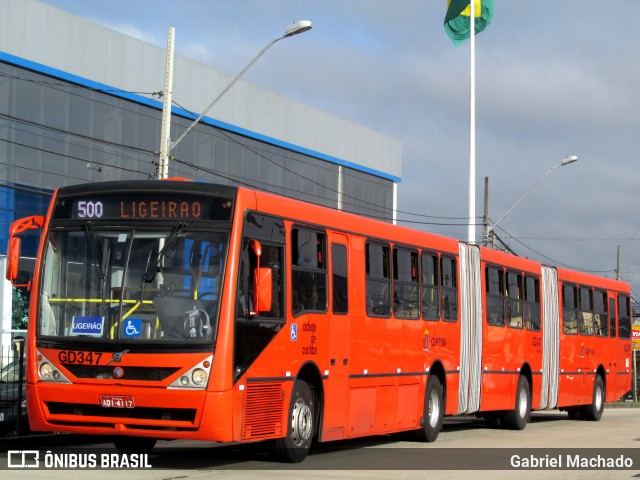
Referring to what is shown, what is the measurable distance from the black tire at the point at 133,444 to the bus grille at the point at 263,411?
6.34 feet

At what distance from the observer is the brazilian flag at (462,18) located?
3803cm

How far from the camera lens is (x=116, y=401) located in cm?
1242

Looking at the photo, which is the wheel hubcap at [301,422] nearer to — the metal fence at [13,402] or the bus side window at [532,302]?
the metal fence at [13,402]

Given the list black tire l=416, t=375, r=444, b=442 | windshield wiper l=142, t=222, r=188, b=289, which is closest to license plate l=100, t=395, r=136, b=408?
windshield wiper l=142, t=222, r=188, b=289

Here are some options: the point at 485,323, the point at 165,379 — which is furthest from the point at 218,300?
the point at 485,323

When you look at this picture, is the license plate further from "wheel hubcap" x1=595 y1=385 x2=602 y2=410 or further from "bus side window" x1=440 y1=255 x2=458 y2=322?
"wheel hubcap" x1=595 y1=385 x2=602 y2=410

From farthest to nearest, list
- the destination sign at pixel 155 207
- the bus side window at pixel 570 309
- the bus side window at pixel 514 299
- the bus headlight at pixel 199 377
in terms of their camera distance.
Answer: the bus side window at pixel 570 309 → the bus side window at pixel 514 299 → the destination sign at pixel 155 207 → the bus headlight at pixel 199 377

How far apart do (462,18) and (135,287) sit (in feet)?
91.7

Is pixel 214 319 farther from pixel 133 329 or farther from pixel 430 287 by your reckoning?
pixel 430 287

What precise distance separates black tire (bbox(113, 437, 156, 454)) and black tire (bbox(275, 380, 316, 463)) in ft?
5.92

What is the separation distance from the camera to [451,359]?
19.5 metres

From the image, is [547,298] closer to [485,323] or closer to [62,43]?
[485,323]

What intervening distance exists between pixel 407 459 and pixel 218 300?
411 centimetres

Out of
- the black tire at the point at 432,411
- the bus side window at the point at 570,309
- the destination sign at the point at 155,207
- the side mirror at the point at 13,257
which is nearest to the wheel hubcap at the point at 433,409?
the black tire at the point at 432,411
